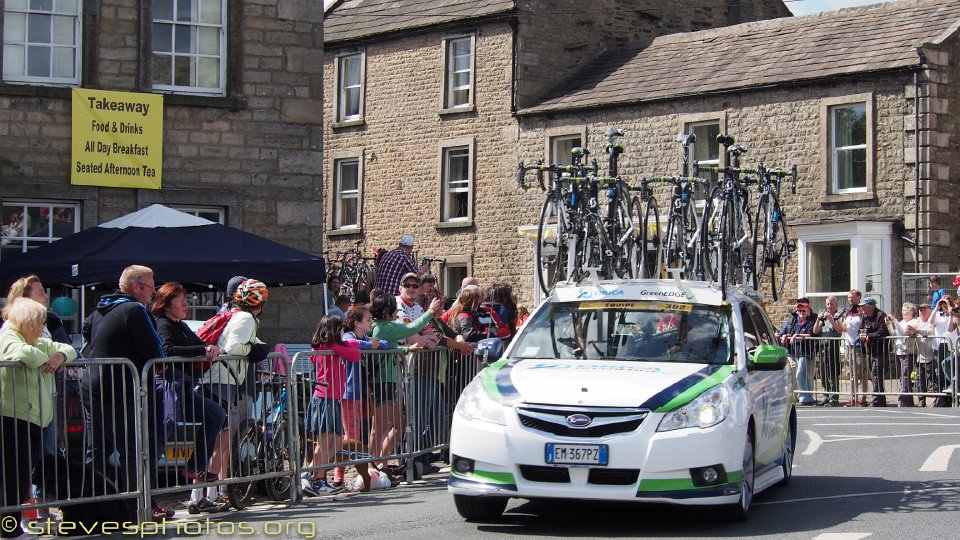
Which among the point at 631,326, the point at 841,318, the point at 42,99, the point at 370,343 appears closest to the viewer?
the point at 631,326

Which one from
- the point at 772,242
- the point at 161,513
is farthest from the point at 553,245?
the point at 161,513

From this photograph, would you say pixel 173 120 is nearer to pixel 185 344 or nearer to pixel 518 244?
pixel 185 344

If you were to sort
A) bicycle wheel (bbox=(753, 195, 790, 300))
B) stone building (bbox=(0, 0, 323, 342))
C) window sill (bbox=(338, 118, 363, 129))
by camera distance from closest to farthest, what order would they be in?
bicycle wheel (bbox=(753, 195, 790, 300)) → stone building (bbox=(0, 0, 323, 342)) → window sill (bbox=(338, 118, 363, 129))

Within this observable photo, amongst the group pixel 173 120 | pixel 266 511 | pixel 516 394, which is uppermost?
pixel 173 120

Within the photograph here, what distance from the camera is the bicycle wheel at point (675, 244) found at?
15617 mm

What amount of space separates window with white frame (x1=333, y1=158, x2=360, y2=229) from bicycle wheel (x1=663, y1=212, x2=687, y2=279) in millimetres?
28909

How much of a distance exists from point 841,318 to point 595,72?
47.2 feet

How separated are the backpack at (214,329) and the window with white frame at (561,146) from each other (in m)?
26.9

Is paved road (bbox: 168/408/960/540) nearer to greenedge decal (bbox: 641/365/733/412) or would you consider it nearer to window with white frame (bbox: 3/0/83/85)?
greenedge decal (bbox: 641/365/733/412)

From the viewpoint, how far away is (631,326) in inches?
456

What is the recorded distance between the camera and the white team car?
10.1 metres

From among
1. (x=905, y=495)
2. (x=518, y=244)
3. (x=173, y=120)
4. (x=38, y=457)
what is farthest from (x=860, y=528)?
(x=518, y=244)

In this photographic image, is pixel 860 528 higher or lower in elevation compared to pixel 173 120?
lower

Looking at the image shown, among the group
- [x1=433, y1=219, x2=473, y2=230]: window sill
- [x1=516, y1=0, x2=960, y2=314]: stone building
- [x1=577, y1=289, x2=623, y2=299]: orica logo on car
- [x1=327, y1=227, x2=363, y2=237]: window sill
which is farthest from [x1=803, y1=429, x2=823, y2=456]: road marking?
[x1=327, y1=227, x2=363, y2=237]: window sill
